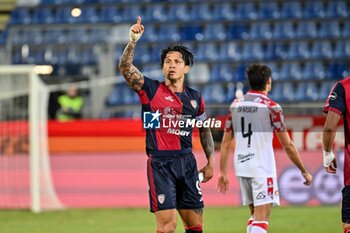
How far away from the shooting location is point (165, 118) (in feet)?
27.0

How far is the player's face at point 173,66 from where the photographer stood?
8.27 m

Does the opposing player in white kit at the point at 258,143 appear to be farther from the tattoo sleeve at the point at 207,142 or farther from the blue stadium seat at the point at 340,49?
the blue stadium seat at the point at 340,49

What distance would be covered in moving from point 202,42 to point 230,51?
0.74 metres

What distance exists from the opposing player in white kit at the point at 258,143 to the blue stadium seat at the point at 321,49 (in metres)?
13.4

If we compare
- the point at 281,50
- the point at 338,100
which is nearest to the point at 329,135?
the point at 338,100

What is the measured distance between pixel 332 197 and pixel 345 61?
21.8 ft

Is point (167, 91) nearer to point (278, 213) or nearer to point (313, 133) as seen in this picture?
point (278, 213)

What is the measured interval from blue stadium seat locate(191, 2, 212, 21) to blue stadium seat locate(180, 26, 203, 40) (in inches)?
13.1

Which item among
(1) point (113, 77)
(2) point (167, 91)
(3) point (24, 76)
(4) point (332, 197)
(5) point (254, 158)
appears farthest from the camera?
(1) point (113, 77)

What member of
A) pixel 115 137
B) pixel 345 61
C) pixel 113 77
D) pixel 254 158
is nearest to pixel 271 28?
pixel 345 61

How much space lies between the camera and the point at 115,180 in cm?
1652

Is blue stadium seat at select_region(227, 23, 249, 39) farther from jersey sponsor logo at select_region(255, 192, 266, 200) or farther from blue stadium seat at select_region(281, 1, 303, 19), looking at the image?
jersey sponsor logo at select_region(255, 192, 266, 200)

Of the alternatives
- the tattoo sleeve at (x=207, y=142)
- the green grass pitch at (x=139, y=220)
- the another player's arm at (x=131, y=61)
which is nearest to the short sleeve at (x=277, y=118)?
the tattoo sleeve at (x=207, y=142)

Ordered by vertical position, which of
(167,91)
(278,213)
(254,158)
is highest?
(167,91)
